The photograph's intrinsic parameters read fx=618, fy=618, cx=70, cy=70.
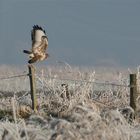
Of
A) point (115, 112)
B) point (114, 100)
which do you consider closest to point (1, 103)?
point (114, 100)

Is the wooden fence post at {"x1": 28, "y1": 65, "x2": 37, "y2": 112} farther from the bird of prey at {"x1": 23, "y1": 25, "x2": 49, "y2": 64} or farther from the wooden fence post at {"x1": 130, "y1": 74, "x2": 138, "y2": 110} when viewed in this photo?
the wooden fence post at {"x1": 130, "y1": 74, "x2": 138, "y2": 110}

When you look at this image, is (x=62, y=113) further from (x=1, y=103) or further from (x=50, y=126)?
(x=50, y=126)

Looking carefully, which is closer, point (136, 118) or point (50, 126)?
point (50, 126)

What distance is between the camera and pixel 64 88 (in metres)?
14.3

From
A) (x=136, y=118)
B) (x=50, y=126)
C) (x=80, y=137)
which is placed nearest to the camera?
(x=80, y=137)

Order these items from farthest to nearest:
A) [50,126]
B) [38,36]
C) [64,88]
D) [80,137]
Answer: [64,88] < [38,36] < [50,126] < [80,137]

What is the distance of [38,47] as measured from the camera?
43.8 ft

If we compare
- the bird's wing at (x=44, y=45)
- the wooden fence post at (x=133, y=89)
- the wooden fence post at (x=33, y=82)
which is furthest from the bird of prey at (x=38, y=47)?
the wooden fence post at (x=133, y=89)

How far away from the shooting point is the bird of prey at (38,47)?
43.6ft

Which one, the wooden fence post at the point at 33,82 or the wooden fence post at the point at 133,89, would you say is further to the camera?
the wooden fence post at the point at 33,82

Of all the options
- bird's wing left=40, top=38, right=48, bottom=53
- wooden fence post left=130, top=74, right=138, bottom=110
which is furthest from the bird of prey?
wooden fence post left=130, top=74, right=138, bottom=110

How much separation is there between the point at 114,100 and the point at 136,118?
6.40 feet

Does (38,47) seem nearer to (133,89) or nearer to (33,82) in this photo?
(33,82)

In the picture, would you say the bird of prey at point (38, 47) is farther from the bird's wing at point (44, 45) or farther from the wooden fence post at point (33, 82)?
the wooden fence post at point (33, 82)
